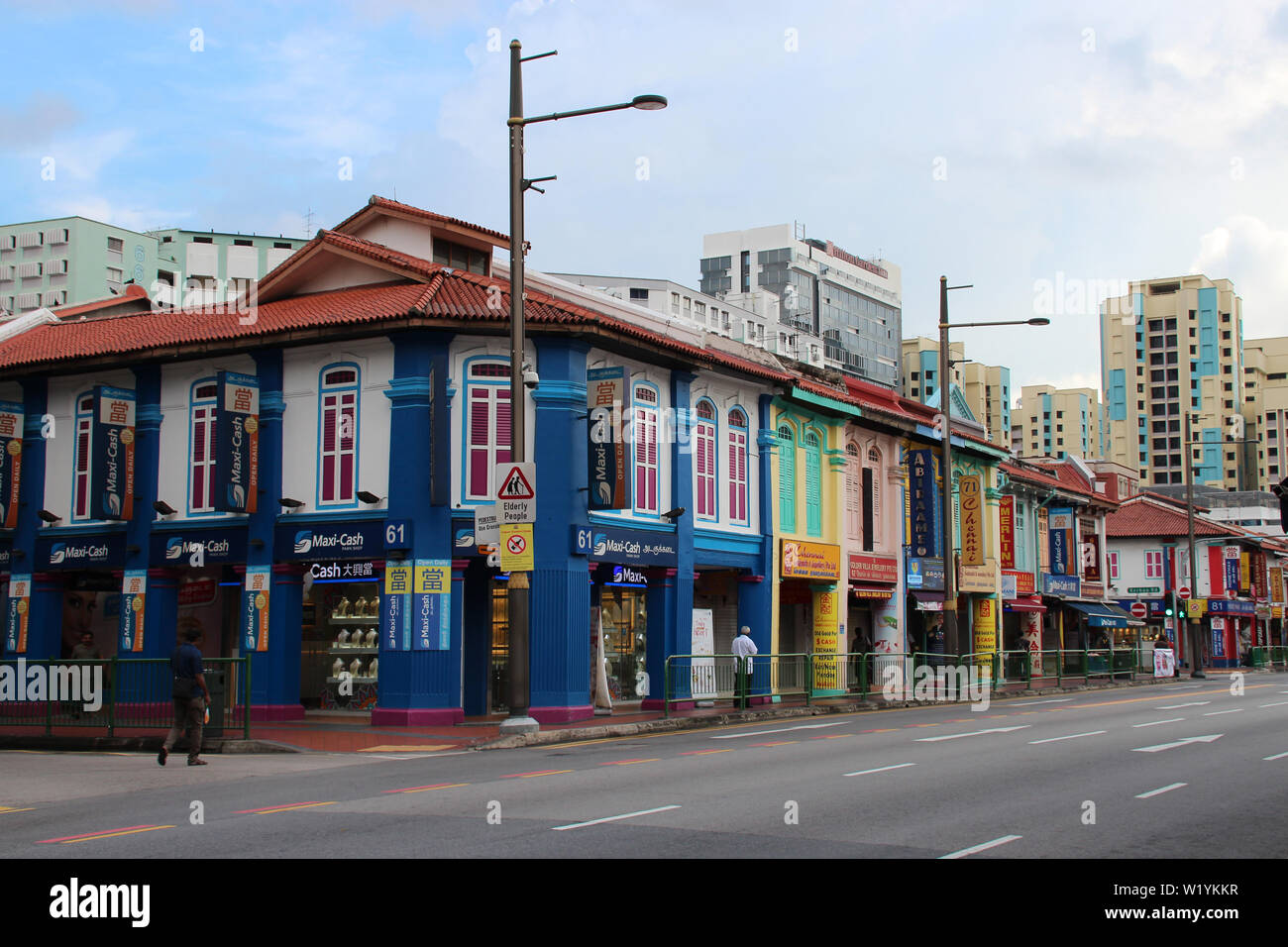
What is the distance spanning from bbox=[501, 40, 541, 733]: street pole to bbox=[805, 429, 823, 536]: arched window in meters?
14.0

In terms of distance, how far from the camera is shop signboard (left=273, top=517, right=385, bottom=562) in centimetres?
2439

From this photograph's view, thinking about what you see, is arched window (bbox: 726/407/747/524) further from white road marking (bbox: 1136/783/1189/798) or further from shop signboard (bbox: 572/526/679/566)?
white road marking (bbox: 1136/783/1189/798)

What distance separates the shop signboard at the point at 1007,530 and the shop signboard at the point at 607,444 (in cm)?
2448

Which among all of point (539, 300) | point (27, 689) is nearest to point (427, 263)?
point (539, 300)

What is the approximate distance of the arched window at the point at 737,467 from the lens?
98.8 feet

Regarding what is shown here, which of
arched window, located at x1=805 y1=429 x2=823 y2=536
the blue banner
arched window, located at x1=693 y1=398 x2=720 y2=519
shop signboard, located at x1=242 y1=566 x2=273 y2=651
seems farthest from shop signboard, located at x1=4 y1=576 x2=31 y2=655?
the blue banner

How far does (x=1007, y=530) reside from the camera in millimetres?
46125

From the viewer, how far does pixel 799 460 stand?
3291 cm

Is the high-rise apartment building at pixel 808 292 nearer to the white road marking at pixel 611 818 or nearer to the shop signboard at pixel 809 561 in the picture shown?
the shop signboard at pixel 809 561

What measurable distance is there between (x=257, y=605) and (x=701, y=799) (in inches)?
596

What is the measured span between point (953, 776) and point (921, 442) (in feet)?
83.7

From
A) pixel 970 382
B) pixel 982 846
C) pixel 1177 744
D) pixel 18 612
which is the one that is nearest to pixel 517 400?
pixel 1177 744


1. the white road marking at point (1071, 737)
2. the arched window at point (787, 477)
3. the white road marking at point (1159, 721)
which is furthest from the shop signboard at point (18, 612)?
the white road marking at point (1159, 721)

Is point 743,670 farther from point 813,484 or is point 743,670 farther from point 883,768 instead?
point 883,768
